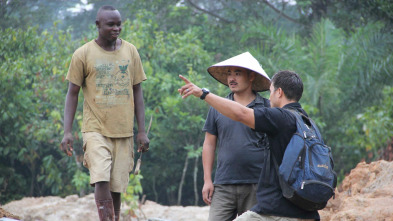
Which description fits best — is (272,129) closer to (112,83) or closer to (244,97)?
(244,97)

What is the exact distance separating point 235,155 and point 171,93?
7.70 metres

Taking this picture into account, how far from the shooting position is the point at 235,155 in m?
4.05

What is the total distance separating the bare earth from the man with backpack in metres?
1.50

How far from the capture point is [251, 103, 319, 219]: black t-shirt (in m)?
3.06

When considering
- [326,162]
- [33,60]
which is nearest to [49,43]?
[33,60]

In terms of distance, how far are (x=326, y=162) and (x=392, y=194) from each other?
79.1 inches

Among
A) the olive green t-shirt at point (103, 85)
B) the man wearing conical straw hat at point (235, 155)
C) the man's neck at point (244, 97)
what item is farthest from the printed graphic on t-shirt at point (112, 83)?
the man's neck at point (244, 97)

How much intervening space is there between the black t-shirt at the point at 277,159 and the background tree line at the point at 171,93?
7.54 m

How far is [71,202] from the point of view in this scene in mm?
8984

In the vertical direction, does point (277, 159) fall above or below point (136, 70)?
below

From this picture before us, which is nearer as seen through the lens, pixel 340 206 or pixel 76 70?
pixel 76 70

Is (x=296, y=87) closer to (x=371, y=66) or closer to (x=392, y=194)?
(x=392, y=194)

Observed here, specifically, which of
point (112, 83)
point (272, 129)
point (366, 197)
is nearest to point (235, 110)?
point (272, 129)

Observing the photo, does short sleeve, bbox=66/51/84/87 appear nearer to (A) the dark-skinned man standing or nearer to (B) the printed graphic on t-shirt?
(A) the dark-skinned man standing
